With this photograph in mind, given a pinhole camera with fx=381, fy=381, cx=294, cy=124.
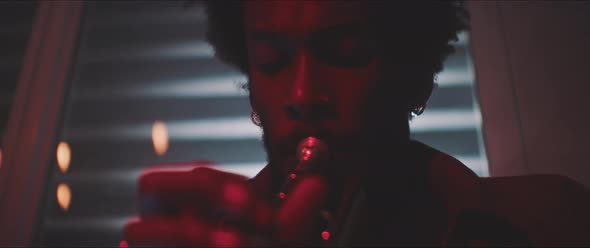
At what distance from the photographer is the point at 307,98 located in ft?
2.20

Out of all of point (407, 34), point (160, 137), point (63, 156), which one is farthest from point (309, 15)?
point (63, 156)

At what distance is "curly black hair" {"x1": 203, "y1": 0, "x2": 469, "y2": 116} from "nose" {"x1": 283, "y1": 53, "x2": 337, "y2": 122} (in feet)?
0.54

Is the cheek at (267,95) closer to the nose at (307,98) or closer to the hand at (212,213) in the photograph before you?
the nose at (307,98)

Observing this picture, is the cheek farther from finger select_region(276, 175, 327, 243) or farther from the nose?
finger select_region(276, 175, 327, 243)

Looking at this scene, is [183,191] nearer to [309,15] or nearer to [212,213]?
[212,213]

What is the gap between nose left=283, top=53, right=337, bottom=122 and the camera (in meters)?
0.67

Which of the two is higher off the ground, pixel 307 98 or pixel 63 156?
pixel 307 98

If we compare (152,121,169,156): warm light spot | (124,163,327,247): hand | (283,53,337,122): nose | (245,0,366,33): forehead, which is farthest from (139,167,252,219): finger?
(152,121,169,156): warm light spot

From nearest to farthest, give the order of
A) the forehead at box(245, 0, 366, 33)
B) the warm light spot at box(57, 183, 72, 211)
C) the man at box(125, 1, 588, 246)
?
the man at box(125, 1, 588, 246)
the forehead at box(245, 0, 366, 33)
the warm light spot at box(57, 183, 72, 211)

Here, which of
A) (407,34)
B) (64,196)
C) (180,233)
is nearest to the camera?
(180,233)

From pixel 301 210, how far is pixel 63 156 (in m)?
1.17

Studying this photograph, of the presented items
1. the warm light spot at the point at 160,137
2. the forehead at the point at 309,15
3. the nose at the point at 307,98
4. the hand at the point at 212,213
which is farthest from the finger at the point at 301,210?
the warm light spot at the point at 160,137

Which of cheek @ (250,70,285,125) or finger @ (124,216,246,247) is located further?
cheek @ (250,70,285,125)

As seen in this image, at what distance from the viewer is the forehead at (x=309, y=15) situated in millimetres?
707
